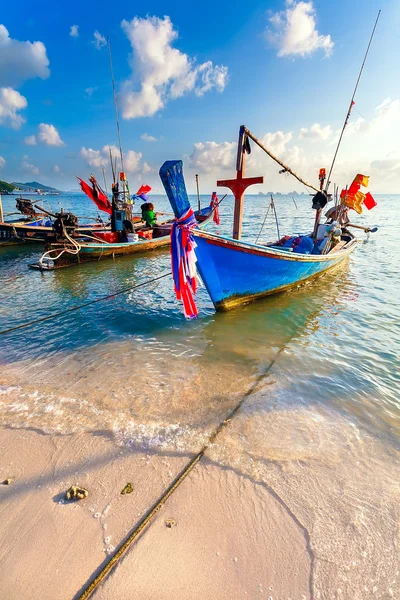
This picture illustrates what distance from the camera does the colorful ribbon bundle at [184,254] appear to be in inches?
212

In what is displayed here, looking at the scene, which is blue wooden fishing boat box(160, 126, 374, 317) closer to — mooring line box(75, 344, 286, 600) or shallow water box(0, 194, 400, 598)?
shallow water box(0, 194, 400, 598)

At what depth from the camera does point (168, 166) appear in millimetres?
4672

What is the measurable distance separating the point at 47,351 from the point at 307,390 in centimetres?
507

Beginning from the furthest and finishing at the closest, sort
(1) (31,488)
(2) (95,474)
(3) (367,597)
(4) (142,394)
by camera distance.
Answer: (4) (142,394)
(2) (95,474)
(1) (31,488)
(3) (367,597)

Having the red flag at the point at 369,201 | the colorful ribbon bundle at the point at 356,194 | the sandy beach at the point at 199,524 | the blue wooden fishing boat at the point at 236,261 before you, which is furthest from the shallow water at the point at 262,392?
the red flag at the point at 369,201

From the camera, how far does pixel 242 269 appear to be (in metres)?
7.37

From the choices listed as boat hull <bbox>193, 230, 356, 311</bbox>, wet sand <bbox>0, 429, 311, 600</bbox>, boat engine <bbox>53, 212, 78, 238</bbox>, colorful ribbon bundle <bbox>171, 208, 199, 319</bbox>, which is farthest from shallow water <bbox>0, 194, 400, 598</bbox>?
boat engine <bbox>53, 212, 78, 238</bbox>

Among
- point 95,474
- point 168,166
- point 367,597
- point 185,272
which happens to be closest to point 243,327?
point 185,272

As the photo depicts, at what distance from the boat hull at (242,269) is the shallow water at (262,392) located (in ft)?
1.54

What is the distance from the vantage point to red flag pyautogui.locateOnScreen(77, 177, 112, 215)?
14.7 meters

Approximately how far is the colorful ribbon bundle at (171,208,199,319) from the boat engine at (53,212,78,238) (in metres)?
9.36

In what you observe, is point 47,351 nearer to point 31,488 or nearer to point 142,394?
point 142,394

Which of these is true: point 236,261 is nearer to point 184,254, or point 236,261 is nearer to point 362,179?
point 184,254

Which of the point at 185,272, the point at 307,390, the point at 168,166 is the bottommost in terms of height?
the point at 307,390
